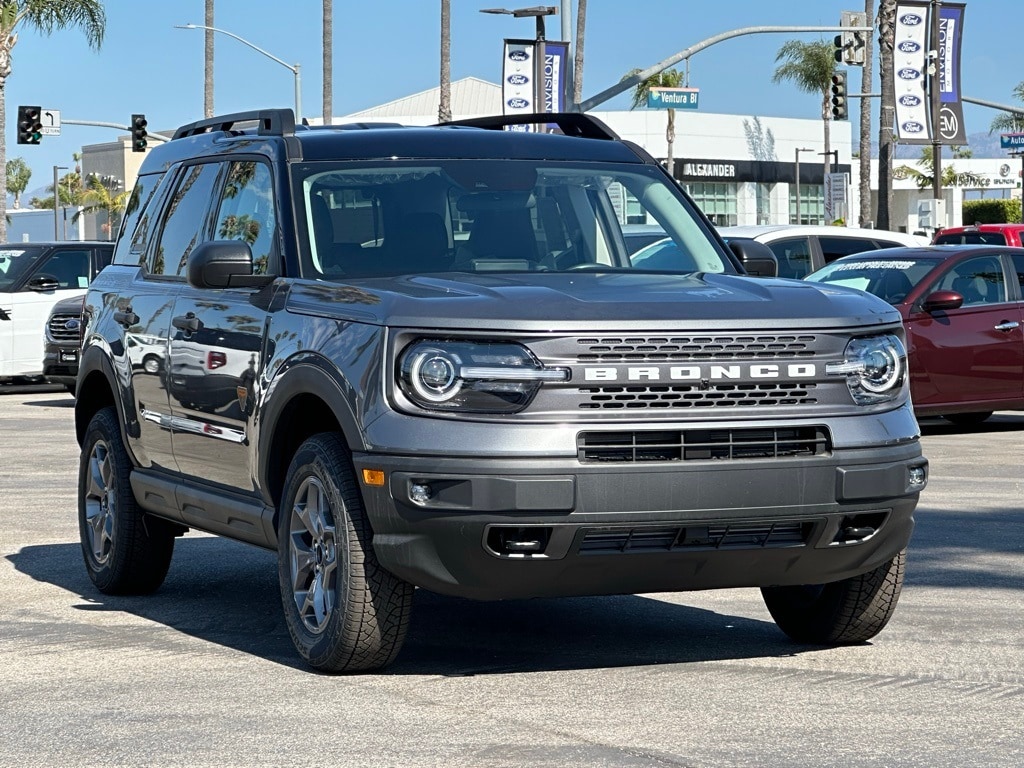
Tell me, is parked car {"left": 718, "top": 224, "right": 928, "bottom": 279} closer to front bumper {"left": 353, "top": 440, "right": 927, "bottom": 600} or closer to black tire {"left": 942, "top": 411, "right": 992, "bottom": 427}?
black tire {"left": 942, "top": 411, "right": 992, "bottom": 427}

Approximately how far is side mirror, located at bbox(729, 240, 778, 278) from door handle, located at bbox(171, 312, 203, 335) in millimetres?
2186

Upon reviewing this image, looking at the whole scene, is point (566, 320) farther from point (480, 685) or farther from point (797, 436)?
point (480, 685)

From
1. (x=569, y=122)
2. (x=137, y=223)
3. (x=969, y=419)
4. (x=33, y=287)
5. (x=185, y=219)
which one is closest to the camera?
(x=185, y=219)

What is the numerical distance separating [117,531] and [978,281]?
10.4 m

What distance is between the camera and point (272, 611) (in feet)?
26.2

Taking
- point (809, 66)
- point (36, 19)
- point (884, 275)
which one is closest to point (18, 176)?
point (809, 66)

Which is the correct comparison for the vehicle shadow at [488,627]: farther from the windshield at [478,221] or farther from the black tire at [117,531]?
the windshield at [478,221]

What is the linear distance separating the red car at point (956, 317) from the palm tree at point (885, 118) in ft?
95.6

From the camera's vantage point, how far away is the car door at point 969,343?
16.2 m

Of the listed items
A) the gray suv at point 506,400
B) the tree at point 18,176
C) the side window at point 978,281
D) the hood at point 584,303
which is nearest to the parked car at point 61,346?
the side window at point 978,281

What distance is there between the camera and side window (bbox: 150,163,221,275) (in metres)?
8.13

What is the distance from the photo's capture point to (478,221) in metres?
7.29

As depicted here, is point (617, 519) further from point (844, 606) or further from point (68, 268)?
point (68, 268)

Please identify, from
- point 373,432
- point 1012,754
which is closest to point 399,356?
point 373,432
